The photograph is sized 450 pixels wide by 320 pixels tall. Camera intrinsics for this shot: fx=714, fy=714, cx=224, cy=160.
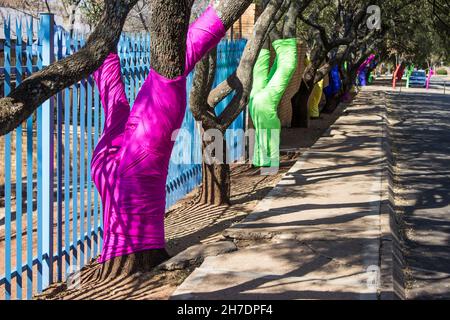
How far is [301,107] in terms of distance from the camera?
757 inches

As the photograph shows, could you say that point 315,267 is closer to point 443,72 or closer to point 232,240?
point 232,240

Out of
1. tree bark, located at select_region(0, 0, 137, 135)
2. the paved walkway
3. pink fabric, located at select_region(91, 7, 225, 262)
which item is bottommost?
the paved walkway

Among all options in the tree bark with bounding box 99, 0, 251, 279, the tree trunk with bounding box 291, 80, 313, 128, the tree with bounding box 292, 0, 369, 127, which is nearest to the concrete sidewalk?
the tree bark with bounding box 99, 0, 251, 279

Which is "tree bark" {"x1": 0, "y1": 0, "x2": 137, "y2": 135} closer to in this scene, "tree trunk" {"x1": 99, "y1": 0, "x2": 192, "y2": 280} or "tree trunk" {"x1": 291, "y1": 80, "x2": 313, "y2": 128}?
"tree trunk" {"x1": 99, "y1": 0, "x2": 192, "y2": 280}

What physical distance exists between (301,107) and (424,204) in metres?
9.32

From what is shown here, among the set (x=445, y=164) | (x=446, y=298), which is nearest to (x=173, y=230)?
(x=446, y=298)

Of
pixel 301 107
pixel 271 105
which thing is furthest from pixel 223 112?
pixel 301 107

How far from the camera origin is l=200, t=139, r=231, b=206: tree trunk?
9.11m

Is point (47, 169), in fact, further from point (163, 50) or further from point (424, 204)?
point (424, 204)

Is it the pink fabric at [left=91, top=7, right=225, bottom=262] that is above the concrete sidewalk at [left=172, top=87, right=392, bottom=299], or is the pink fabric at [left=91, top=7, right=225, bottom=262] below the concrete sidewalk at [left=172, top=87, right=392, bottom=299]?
above

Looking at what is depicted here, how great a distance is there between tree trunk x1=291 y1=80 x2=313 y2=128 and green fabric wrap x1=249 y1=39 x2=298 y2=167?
6.96 meters

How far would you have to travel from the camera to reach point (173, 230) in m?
8.05
